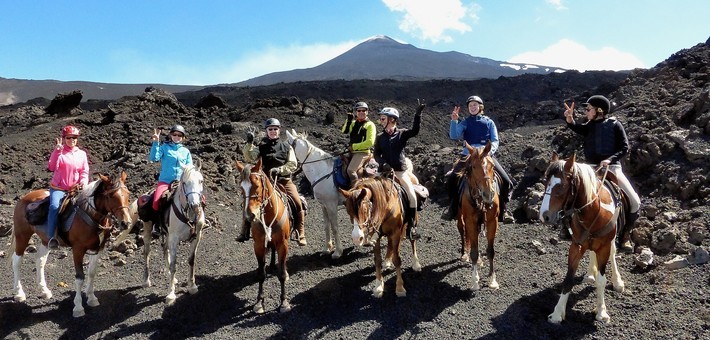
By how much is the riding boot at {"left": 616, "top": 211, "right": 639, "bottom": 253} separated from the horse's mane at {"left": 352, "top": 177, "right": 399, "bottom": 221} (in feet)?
11.1

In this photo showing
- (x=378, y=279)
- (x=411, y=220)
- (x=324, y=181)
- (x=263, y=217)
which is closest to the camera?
(x=263, y=217)

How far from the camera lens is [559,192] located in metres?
5.96

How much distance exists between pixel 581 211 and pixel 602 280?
962 millimetres

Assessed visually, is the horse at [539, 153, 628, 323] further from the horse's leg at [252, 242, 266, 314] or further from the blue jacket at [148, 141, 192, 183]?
the blue jacket at [148, 141, 192, 183]

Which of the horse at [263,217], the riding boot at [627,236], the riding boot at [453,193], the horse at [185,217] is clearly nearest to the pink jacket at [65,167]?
the horse at [185,217]

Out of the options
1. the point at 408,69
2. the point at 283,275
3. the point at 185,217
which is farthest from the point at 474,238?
the point at 408,69

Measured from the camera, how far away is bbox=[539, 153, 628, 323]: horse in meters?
5.98

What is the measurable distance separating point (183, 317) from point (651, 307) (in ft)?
22.0

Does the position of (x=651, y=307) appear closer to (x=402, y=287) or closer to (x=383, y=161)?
(x=402, y=287)

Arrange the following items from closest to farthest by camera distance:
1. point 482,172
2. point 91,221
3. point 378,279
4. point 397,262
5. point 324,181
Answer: point 482,172 → point 397,262 → point 378,279 → point 91,221 → point 324,181

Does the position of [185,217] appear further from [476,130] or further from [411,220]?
[476,130]

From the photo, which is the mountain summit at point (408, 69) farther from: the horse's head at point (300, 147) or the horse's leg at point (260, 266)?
the horse's leg at point (260, 266)

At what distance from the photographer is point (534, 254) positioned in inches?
351

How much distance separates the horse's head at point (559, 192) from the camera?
19.6 ft
